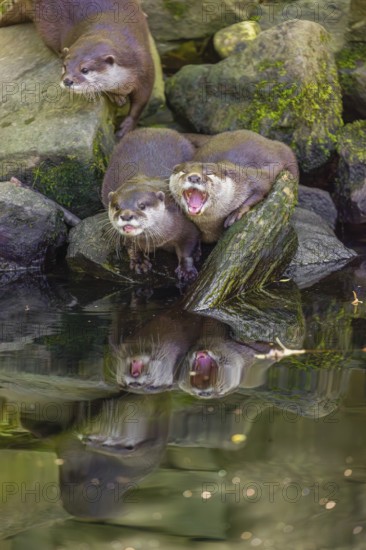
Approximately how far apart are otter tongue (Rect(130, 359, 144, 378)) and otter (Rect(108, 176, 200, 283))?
1009mm

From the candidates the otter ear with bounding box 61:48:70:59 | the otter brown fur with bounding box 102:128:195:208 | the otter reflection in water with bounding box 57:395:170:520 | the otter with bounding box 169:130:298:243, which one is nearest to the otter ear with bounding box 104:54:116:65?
the otter ear with bounding box 61:48:70:59

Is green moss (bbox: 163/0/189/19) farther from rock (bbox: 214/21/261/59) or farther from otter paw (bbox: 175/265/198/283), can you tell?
otter paw (bbox: 175/265/198/283)

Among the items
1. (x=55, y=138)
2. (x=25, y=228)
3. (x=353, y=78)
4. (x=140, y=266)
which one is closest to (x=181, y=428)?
(x=140, y=266)

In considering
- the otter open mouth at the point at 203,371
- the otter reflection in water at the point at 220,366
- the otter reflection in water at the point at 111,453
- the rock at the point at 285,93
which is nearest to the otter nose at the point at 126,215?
the otter reflection in water at the point at 220,366

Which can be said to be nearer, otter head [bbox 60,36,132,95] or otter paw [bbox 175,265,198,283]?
otter paw [bbox 175,265,198,283]

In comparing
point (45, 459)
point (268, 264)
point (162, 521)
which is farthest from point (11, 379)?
point (268, 264)

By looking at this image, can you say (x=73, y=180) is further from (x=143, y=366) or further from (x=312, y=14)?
(x=312, y=14)

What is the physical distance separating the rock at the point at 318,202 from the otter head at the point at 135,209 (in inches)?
49.1

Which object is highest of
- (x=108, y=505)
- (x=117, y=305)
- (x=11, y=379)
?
(x=108, y=505)

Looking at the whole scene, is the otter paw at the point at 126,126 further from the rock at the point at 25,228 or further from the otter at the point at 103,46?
the rock at the point at 25,228

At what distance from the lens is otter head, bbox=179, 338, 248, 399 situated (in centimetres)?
365

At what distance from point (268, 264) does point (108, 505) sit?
2.33 m

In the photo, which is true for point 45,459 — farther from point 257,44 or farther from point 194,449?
point 257,44

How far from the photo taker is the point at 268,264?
496cm
